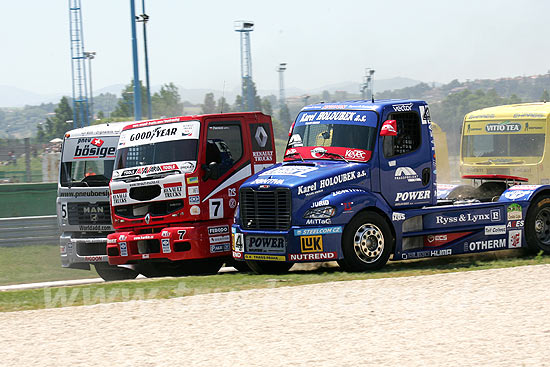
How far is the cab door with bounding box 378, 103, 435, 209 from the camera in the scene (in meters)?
12.7

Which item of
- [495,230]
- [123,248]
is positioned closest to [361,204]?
[495,230]

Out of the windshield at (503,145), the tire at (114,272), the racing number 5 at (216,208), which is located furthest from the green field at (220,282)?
the windshield at (503,145)

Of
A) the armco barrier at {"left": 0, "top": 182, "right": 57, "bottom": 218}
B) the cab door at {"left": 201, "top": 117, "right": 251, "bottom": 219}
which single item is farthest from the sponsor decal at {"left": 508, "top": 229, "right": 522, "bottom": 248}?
the armco barrier at {"left": 0, "top": 182, "right": 57, "bottom": 218}

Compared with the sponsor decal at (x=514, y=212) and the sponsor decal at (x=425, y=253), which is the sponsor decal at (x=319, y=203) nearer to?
the sponsor decal at (x=425, y=253)

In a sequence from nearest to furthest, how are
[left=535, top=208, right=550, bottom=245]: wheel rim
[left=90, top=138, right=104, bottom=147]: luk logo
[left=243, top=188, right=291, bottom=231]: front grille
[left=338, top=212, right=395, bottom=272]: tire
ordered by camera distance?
1. [left=243, top=188, right=291, bottom=231]: front grille
2. [left=338, top=212, right=395, bottom=272]: tire
3. [left=535, top=208, right=550, bottom=245]: wheel rim
4. [left=90, top=138, right=104, bottom=147]: luk logo

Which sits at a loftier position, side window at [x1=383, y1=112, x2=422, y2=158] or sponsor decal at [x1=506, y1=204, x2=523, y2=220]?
side window at [x1=383, y1=112, x2=422, y2=158]

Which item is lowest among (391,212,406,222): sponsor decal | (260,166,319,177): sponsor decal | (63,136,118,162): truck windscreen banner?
(391,212,406,222): sponsor decal

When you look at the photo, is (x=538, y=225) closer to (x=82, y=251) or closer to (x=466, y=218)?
(x=466, y=218)

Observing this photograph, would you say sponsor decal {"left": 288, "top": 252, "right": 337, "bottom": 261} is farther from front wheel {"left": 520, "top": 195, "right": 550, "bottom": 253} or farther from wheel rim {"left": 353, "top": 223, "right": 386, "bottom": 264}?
front wheel {"left": 520, "top": 195, "right": 550, "bottom": 253}

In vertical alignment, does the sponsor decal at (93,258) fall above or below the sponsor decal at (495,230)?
below

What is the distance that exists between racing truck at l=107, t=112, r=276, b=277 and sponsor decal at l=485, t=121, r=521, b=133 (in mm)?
7540

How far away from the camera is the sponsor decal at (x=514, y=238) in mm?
14016

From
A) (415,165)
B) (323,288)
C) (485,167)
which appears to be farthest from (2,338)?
(485,167)

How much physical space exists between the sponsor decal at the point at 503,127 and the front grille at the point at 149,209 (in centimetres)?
918
